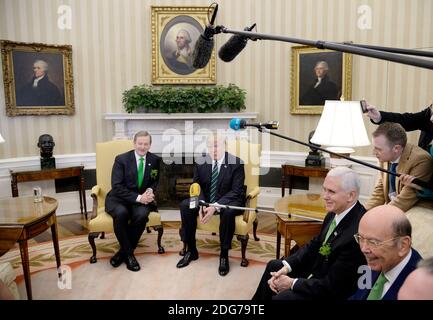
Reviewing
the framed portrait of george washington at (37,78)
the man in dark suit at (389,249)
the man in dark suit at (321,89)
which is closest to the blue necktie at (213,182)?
the man in dark suit at (321,89)

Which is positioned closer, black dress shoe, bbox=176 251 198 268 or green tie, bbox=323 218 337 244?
green tie, bbox=323 218 337 244

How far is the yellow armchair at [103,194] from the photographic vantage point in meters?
4.31

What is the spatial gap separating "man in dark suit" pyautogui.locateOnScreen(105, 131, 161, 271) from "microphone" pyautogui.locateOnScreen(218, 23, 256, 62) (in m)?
3.03

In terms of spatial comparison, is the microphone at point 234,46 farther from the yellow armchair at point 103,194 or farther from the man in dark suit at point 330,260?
the yellow armchair at point 103,194

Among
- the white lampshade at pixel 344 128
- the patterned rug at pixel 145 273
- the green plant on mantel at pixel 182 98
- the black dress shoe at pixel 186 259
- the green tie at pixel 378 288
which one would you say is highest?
the green plant on mantel at pixel 182 98

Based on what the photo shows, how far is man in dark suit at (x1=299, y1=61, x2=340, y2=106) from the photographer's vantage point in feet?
19.8

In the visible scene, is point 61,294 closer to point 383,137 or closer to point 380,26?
point 383,137

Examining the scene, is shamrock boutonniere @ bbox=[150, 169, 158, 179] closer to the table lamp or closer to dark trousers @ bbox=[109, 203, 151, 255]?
dark trousers @ bbox=[109, 203, 151, 255]

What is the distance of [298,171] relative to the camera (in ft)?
19.8

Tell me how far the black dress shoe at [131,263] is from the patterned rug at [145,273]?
58 millimetres

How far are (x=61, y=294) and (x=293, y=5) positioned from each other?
538 centimetres

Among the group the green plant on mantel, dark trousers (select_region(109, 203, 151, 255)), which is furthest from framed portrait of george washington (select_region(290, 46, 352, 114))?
dark trousers (select_region(109, 203, 151, 255))
